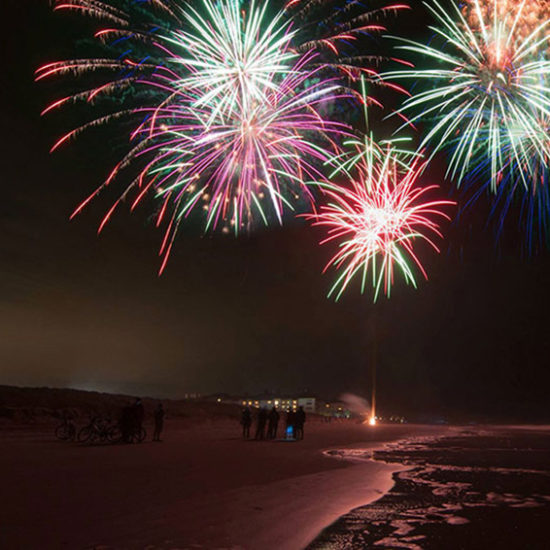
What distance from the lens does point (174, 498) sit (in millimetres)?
8320

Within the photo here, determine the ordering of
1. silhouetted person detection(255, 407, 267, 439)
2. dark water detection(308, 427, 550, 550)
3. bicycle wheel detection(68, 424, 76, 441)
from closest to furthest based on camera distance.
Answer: dark water detection(308, 427, 550, 550) < bicycle wheel detection(68, 424, 76, 441) < silhouetted person detection(255, 407, 267, 439)

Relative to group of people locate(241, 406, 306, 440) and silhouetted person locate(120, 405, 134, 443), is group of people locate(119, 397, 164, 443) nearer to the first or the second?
silhouetted person locate(120, 405, 134, 443)

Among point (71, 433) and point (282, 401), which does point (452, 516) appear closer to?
point (71, 433)

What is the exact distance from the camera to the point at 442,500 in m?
9.02

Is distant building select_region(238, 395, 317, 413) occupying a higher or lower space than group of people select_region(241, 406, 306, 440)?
lower

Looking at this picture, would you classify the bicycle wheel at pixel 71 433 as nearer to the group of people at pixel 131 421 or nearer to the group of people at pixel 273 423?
the group of people at pixel 131 421

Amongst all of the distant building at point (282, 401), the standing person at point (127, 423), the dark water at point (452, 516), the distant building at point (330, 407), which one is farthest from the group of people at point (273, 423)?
the distant building at point (330, 407)

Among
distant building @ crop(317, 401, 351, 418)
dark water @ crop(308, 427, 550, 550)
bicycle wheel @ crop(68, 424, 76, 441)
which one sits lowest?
distant building @ crop(317, 401, 351, 418)

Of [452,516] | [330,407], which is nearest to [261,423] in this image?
[452,516]

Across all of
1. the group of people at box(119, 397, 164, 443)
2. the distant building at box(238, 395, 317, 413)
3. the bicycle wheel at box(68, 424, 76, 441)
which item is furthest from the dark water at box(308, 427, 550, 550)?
the distant building at box(238, 395, 317, 413)

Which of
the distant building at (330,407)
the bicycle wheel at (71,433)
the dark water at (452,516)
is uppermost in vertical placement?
the dark water at (452,516)

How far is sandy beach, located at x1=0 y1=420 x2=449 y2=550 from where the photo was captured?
598 cm

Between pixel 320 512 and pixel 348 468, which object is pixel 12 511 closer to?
pixel 320 512

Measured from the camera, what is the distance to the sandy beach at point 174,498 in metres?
5.98
